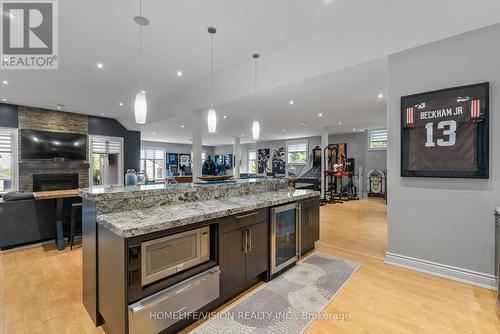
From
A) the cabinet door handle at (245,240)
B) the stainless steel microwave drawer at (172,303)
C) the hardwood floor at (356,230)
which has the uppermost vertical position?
the cabinet door handle at (245,240)

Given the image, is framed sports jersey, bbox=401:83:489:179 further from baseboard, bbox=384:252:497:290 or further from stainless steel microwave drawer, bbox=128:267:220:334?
stainless steel microwave drawer, bbox=128:267:220:334

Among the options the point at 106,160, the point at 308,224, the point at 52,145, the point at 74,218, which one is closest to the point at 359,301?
the point at 308,224

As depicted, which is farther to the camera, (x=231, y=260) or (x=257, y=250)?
(x=257, y=250)

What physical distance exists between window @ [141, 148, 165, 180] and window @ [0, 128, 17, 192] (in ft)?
24.3

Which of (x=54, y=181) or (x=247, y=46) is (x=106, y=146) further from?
(x=247, y=46)

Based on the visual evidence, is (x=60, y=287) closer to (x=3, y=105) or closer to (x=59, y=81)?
(x=59, y=81)

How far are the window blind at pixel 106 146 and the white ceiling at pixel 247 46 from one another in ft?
8.93

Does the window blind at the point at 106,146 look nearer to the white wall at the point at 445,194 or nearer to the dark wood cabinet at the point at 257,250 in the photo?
the dark wood cabinet at the point at 257,250

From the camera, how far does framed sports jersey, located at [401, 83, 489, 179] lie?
7.76 feet

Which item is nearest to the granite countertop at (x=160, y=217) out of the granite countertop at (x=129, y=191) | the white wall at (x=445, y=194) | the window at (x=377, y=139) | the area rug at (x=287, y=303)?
the granite countertop at (x=129, y=191)

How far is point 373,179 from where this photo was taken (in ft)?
30.4

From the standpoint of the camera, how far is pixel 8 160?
654 centimetres

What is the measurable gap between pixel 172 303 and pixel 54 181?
311 inches

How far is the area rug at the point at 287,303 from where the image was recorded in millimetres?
1818
